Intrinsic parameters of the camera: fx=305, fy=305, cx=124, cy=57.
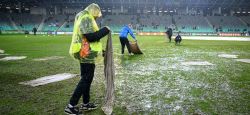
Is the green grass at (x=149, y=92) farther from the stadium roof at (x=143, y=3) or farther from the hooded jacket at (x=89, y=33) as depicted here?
the stadium roof at (x=143, y=3)

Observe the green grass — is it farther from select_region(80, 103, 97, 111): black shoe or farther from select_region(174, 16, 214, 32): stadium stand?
select_region(174, 16, 214, 32): stadium stand

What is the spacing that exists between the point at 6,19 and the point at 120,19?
26668 millimetres

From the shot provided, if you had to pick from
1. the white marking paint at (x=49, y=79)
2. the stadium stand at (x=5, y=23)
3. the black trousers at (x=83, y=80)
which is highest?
the stadium stand at (x=5, y=23)

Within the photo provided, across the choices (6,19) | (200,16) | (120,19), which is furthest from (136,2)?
(6,19)

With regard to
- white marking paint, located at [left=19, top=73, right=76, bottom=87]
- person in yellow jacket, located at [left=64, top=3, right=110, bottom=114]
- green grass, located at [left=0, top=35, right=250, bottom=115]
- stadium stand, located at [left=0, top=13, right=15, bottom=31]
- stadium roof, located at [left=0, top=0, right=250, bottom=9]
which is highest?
stadium roof, located at [left=0, top=0, right=250, bottom=9]

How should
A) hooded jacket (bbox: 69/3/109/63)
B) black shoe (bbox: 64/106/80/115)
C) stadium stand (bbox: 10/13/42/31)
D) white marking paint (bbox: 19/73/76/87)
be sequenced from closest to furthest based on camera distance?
hooded jacket (bbox: 69/3/109/63)
black shoe (bbox: 64/106/80/115)
white marking paint (bbox: 19/73/76/87)
stadium stand (bbox: 10/13/42/31)

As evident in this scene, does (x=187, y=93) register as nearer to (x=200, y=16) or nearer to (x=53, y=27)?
(x=53, y=27)

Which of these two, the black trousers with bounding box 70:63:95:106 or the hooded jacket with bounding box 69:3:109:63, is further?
the black trousers with bounding box 70:63:95:106

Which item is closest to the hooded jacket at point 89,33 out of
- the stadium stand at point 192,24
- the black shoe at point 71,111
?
the black shoe at point 71,111

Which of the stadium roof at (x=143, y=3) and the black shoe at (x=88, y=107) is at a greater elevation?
the stadium roof at (x=143, y=3)

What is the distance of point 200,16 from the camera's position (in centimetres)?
7725

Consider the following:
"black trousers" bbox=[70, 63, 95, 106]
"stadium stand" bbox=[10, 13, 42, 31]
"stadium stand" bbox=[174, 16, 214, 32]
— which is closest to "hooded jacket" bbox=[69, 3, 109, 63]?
"black trousers" bbox=[70, 63, 95, 106]

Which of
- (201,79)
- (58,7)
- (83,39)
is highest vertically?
(58,7)

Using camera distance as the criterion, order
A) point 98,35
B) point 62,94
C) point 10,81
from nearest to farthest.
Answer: point 98,35 → point 62,94 → point 10,81
